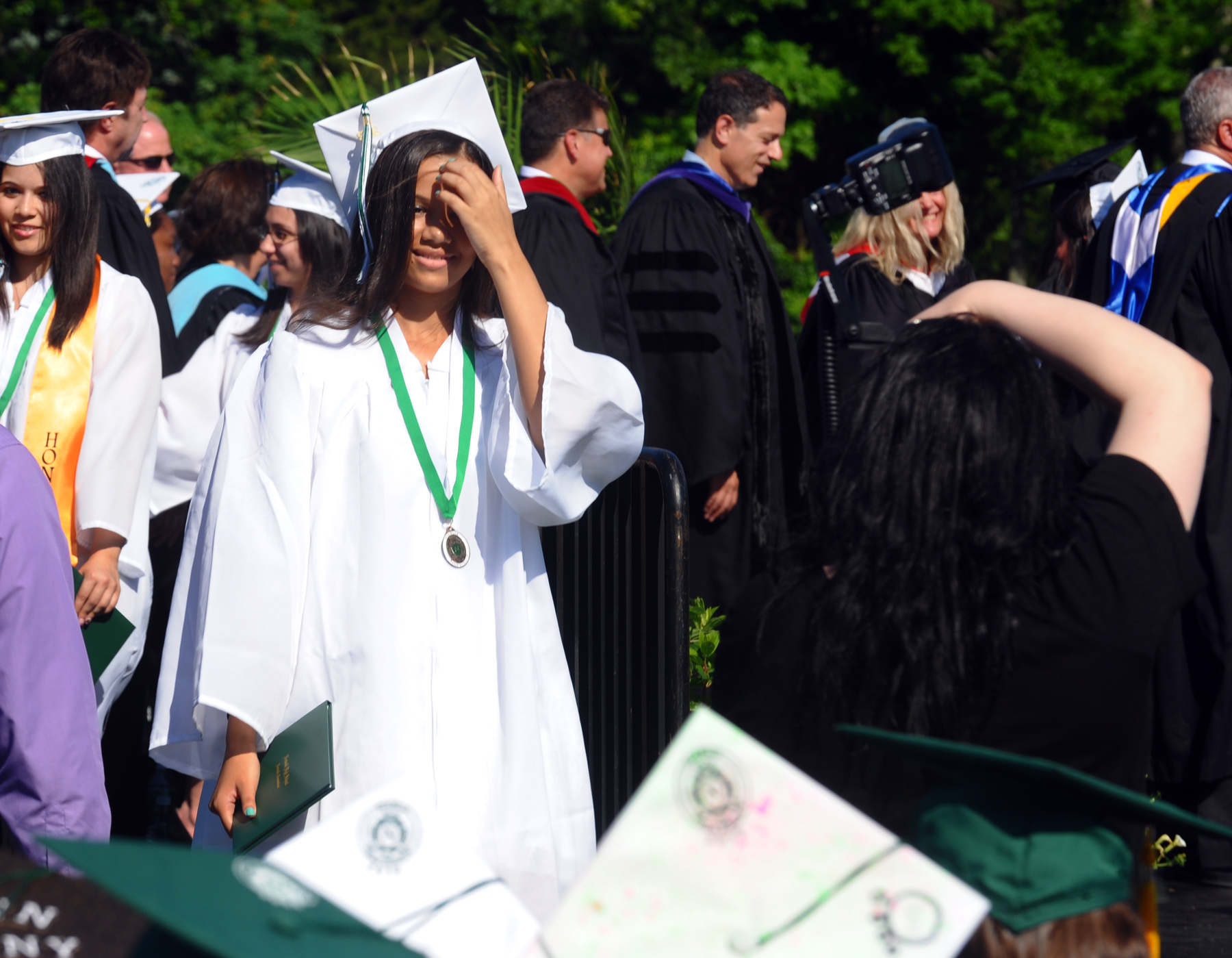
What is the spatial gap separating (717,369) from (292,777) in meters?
2.80

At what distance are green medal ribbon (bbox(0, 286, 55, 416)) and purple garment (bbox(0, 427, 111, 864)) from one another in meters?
1.38

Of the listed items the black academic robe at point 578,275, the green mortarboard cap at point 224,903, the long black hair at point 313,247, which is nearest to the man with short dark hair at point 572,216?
the black academic robe at point 578,275

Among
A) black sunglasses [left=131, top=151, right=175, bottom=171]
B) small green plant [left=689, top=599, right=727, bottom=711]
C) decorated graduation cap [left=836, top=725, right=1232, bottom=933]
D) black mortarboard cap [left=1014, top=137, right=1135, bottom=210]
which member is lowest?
small green plant [left=689, top=599, right=727, bottom=711]

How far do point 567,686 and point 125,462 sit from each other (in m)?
1.57

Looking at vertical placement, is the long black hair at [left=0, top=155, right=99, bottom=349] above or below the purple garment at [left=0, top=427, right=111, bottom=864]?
above

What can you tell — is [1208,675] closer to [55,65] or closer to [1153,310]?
[1153,310]

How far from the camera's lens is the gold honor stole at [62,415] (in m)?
3.40

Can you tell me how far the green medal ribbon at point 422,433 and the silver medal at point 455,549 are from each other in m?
0.03

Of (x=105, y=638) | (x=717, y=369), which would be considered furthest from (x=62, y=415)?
(x=717, y=369)

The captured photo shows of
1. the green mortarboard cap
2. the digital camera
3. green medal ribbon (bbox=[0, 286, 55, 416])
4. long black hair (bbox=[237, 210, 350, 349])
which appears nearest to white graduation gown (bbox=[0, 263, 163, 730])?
green medal ribbon (bbox=[0, 286, 55, 416])

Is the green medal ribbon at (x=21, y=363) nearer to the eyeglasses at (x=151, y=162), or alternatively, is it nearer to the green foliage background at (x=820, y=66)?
the eyeglasses at (x=151, y=162)

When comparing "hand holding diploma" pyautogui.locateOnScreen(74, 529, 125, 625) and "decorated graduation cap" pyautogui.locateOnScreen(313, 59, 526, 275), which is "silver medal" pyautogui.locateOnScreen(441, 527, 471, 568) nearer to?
"decorated graduation cap" pyautogui.locateOnScreen(313, 59, 526, 275)

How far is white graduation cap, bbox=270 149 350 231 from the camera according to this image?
4230 millimetres

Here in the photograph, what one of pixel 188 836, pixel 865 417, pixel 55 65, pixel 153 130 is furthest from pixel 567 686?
pixel 153 130
